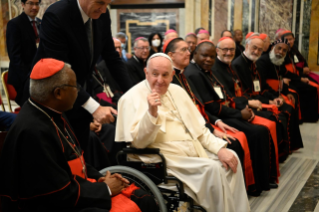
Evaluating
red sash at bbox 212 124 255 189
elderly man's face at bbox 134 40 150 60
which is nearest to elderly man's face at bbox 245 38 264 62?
elderly man's face at bbox 134 40 150 60

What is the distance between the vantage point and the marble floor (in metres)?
3.90

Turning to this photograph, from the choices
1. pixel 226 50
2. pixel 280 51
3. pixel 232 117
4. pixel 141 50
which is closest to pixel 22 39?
pixel 232 117

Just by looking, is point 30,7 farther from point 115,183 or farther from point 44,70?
point 115,183

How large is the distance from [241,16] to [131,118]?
7.93 m

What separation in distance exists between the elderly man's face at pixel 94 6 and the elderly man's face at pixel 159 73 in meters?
0.77

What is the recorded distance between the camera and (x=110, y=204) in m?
2.20

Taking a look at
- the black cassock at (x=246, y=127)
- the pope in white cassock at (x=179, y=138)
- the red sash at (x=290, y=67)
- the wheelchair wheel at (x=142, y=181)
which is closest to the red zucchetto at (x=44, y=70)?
the pope in white cassock at (x=179, y=138)

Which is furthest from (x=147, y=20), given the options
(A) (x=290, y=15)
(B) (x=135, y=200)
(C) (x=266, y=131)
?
(B) (x=135, y=200)

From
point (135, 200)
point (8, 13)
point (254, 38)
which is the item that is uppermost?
point (8, 13)

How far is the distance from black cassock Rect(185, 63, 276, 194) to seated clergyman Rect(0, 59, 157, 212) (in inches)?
90.6

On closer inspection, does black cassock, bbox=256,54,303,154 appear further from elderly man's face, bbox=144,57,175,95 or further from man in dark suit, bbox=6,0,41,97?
man in dark suit, bbox=6,0,41,97

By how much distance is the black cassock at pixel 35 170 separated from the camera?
192 centimetres

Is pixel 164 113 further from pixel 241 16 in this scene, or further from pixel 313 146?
pixel 241 16

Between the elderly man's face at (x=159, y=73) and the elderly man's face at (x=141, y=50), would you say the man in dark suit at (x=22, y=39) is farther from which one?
the elderly man's face at (x=141, y=50)
